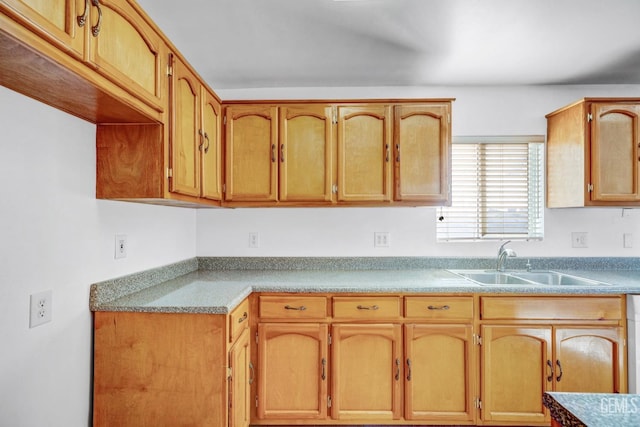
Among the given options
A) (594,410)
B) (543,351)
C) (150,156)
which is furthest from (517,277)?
(150,156)

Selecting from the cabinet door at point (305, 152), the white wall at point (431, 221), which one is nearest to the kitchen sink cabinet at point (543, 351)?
the white wall at point (431, 221)

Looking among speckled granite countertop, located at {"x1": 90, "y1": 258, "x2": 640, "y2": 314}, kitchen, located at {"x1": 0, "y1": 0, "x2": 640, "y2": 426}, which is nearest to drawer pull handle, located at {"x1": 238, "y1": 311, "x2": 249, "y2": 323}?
speckled granite countertop, located at {"x1": 90, "y1": 258, "x2": 640, "y2": 314}

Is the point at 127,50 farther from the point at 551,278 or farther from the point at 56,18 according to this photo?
the point at 551,278

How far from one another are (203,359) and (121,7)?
136 cm

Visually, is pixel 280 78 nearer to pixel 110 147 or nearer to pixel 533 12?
pixel 110 147

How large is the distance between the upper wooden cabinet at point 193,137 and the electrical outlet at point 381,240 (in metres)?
1.15

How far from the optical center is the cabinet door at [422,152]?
226cm

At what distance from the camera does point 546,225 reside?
2.60 meters

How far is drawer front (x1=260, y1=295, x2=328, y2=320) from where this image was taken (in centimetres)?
202

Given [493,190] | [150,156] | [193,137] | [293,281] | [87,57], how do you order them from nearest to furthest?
[87,57], [150,156], [193,137], [293,281], [493,190]

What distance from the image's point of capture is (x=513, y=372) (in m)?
1.99

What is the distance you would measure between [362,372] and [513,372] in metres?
0.85

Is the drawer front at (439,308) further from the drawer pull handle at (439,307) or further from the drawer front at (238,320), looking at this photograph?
the drawer front at (238,320)

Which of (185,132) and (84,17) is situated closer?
(84,17)
